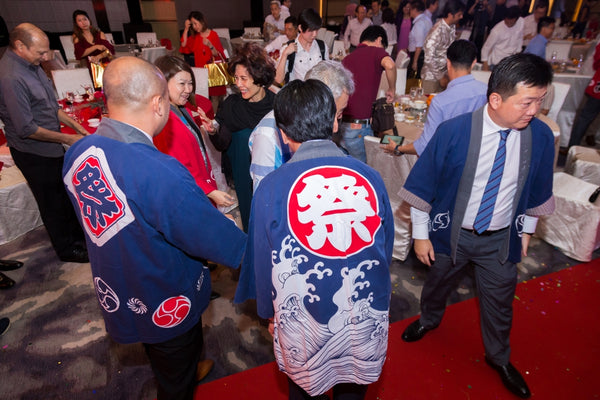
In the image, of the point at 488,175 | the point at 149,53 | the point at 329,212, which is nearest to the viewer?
the point at 329,212

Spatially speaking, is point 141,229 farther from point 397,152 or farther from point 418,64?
point 418,64

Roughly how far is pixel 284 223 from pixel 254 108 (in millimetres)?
1275

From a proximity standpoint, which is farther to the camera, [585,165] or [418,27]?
[418,27]

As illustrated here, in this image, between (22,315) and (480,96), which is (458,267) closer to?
(480,96)

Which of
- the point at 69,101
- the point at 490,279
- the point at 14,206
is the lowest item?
the point at 14,206

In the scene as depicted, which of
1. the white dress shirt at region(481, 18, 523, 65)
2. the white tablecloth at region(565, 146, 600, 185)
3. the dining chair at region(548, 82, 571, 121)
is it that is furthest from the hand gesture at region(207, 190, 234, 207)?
the white dress shirt at region(481, 18, 523, 65)

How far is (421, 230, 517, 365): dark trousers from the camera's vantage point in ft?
5.36

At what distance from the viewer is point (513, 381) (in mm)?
1780

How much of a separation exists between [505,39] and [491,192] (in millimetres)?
4972

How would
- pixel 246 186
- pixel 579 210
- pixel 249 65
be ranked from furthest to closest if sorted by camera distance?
pixel 579 210
pixel 246 186
pixel 249 65

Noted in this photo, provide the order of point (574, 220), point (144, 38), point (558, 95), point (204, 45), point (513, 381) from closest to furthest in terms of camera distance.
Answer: point (513, 381), point (574, 220), point (558, 95), point (204, 45), point (144, 38)

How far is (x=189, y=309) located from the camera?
1.33 m

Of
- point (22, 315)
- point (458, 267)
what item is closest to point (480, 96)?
point (458, 267)

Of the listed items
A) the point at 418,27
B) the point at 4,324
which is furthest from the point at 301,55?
the point at 418,27
